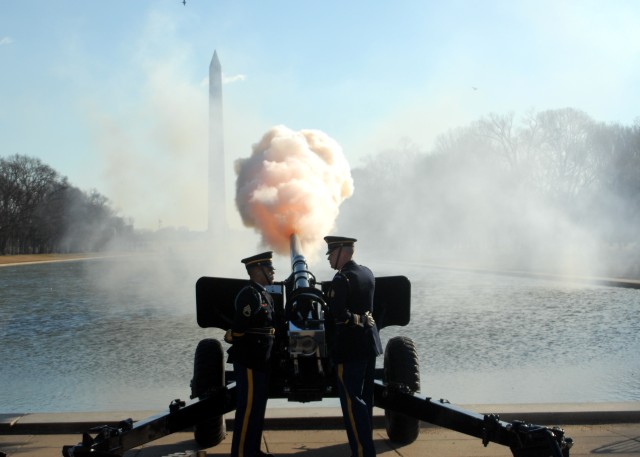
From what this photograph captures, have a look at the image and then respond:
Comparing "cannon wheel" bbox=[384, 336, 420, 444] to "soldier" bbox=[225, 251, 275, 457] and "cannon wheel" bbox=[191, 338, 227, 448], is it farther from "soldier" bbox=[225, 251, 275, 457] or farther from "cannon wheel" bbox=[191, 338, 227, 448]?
"cannon wheel" bbox=[191, 338, 227, 448]

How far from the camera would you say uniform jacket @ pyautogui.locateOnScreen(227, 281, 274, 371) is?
5.63m

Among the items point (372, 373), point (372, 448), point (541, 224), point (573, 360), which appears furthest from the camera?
point (541, 224)

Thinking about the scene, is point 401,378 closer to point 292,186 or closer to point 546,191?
point 292,186

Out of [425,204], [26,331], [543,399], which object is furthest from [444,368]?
[425,204]

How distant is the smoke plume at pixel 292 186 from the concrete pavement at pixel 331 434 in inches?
148

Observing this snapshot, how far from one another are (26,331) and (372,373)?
37.8 ft

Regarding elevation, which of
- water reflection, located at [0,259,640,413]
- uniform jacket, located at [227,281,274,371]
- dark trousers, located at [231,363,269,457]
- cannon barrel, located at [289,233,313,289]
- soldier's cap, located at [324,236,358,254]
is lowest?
water reflection, located at [0,259,640,413]

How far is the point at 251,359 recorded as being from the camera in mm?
5652

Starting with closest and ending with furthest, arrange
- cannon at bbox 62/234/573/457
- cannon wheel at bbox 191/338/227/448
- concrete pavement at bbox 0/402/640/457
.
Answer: cannon at bbox 62/234/573/457, concrete pavement at bbox 0/402/640/457, cannon wheel at bbox 191/338/227/448

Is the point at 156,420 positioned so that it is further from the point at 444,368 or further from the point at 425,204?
the point at 425,204

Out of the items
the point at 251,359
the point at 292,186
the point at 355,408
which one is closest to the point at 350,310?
the point at 355,408

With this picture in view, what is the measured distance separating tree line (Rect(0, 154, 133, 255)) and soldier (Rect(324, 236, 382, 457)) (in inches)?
3179

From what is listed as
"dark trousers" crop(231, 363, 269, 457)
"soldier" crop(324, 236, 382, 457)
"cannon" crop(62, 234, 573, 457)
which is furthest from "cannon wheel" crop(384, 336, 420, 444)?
"dark trousers" crop(231, 363, 269, 457)

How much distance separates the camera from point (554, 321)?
54.7 ft
